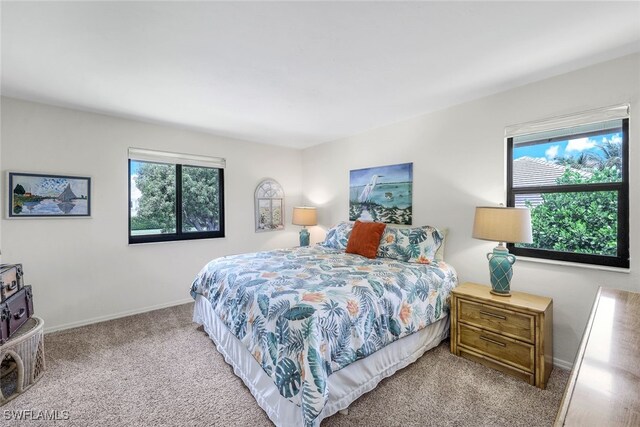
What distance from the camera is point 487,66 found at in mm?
2033

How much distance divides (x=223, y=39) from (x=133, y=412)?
94.6 inches

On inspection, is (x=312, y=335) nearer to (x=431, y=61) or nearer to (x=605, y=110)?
(x=431, y=61)

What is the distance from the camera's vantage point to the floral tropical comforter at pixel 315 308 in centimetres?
144

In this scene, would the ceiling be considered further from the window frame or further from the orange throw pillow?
the orange throw pillow

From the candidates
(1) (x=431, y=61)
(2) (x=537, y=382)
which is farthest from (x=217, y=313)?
(1) (x=431, y=61)

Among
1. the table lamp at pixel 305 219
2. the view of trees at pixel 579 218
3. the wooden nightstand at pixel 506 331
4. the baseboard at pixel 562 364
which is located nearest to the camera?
the wooden nightstand at pixel 506 331

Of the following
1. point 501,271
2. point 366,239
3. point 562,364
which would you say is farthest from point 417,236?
point 562,364

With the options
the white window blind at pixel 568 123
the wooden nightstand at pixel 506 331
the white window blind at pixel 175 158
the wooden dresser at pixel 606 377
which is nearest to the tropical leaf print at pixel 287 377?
the wooden dresser at pixel 606 377

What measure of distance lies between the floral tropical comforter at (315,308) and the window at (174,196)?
125 cm

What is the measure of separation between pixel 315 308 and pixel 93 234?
9.35 ft

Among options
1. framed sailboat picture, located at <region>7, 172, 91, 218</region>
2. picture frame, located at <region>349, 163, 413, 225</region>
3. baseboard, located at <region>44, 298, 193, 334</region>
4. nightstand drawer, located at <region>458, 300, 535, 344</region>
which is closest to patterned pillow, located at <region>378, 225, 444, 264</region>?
picture frame, located at <region>349, 163, 413, 225</region>

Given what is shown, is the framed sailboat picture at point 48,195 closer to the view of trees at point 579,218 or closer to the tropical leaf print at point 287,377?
the tropical leaf print at point 287,377

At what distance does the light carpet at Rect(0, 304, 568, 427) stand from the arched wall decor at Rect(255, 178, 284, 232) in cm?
214

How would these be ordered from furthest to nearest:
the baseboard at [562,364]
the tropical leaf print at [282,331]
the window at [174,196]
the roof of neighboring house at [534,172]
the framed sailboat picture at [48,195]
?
the window at [174,196]
the framed sailboat picture at [48,195]
the roof of neighboring house at [534,172]
the baseboard at [562,364]
the tropical leaf print at [282,331]
